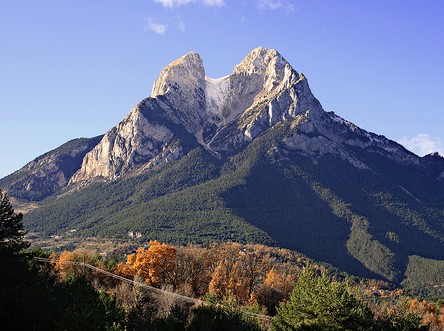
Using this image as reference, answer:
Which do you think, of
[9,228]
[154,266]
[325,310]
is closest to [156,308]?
[9,228]

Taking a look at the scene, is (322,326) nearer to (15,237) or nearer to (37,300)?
(37,300)

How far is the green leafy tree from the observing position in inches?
1966

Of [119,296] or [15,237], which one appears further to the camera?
[119,296]

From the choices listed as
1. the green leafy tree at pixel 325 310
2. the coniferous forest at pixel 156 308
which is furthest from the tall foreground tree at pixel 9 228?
the green leafy tree at pixel 325 310

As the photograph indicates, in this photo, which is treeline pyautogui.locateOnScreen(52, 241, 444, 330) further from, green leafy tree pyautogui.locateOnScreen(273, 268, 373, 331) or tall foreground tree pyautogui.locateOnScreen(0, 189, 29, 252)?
tall foreground tree pyautogui.locateOnScreen(0, 189, 29, 252)

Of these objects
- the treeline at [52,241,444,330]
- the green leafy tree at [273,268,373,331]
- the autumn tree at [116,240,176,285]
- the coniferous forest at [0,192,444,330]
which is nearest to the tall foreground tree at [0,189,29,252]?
the coniferous forest at [0,192,444,330]

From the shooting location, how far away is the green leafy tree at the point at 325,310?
49.9 meters

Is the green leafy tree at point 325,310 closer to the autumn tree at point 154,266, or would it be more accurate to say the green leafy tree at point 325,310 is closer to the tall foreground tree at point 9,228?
the tall foreground tree at point 9,228

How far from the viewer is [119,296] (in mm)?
70875

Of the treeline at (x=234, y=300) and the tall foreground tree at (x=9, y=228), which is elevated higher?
the tall foreground tree at (x=9, y=228)

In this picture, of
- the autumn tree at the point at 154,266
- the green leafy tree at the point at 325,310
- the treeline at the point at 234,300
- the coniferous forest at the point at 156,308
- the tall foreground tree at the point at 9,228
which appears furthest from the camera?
the autumn tree at the point at 154,266

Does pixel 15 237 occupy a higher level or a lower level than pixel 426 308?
higher

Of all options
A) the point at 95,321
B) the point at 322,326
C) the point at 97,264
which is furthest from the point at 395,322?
the point at 97,264

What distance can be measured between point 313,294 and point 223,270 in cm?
4665
